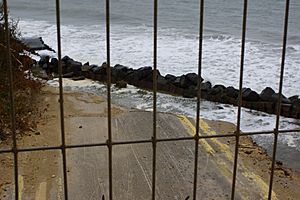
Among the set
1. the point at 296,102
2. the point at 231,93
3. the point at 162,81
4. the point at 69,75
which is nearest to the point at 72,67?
the point at 69,75

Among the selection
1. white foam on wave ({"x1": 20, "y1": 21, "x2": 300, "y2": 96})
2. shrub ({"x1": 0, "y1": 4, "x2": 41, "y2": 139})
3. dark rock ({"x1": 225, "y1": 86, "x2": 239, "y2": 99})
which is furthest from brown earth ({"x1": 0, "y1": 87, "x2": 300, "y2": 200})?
white foam on wave ({"x1": 20, "y1": 21, "x2": 300, "y2": 96})

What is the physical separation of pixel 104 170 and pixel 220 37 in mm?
14229

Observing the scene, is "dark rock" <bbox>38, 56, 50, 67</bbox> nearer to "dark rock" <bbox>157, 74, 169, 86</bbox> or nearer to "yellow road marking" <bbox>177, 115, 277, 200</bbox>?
"dark rock" <bbox>157, 74, 169, 86</bbox>

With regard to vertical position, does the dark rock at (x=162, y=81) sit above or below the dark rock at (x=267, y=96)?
above

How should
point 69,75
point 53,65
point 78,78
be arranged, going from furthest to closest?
1. point 53,65
2. point 69,75
3. point 78,78

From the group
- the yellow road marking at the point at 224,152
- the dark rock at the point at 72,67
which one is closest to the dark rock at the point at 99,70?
the dark rock at the point at 72,67

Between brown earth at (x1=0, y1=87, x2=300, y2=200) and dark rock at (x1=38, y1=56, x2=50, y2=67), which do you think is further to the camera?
dark rock at (x1=38, y1=56, x2=50, y2=67)

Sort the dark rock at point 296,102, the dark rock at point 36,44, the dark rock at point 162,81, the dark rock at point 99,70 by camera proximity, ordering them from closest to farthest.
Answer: the dark rock at point 296,102 < the dark rock at point 162,81 < the dark rock at point 99,70 < the dark rock at point 36,44

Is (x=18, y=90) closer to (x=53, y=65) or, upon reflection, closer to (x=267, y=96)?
(x=53, y=65)

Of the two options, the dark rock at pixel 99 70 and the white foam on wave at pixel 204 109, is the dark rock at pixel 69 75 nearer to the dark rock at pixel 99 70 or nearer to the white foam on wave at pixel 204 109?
the dark rock at pixel 99 70

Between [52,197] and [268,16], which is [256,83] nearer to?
[52,197]

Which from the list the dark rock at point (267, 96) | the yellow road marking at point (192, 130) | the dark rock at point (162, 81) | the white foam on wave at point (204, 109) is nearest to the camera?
the yellow road marking at point (192, 130)

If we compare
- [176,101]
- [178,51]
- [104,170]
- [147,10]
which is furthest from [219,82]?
[147,10]

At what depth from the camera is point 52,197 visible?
523 centimetres
